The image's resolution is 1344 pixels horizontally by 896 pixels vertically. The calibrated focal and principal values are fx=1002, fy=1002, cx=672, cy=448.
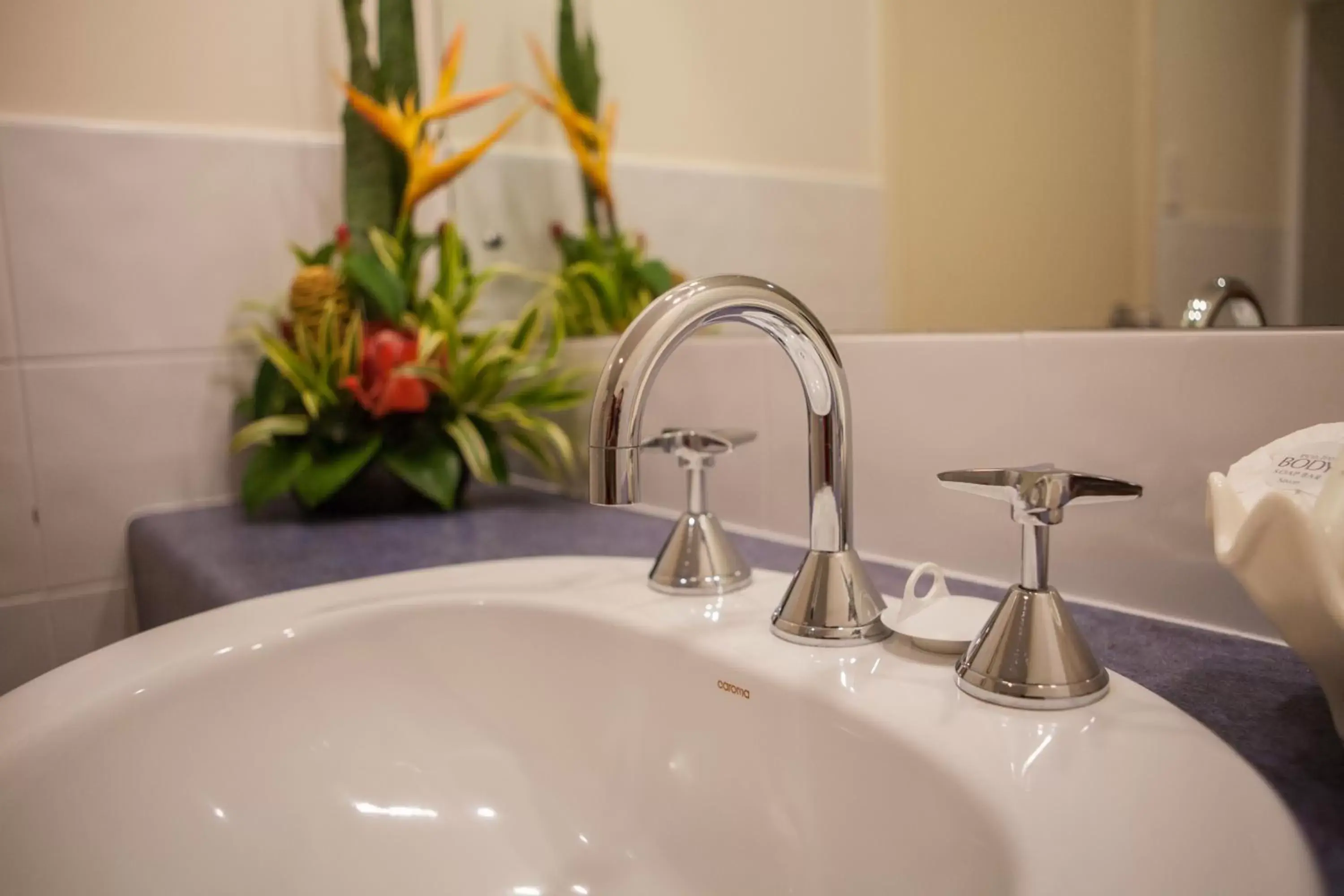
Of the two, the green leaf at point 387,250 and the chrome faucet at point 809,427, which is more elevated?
the green leaf at point 387,250

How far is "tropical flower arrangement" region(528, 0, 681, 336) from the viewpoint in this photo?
1149mm

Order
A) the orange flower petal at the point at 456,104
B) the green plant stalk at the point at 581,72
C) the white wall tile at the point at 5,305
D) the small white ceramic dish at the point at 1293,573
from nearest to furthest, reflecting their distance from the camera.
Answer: the small white ceramic dish at the point at 1293,573, the white wall tile at the point at 5,305, the orange flower petal at the point at 456,104, the green plant stalk at the point at 581,72

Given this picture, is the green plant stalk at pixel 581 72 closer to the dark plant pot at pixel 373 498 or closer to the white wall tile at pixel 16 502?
the dark plant pot at pixel 373 498

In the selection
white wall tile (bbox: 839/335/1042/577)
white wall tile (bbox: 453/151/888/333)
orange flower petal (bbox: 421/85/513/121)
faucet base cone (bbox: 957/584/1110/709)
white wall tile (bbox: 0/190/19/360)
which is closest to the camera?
faucet base cone (bbox: 957/584/1110/709)

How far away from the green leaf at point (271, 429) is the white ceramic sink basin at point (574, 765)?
35 cm

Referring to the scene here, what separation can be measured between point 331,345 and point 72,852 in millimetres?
628

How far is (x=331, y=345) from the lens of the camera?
1025 mm

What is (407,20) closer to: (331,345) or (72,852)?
(331,345)

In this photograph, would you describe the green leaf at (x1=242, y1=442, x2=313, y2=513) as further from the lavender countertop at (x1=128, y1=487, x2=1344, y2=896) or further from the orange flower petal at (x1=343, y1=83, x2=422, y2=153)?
the orange flower petal at (x1=343, y1=83, x2=422, y2=153)

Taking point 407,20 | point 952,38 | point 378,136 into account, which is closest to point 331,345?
point 378,136

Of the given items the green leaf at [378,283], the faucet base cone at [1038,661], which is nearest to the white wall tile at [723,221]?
the green leaf at [378,283]

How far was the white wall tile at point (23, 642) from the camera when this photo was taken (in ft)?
3.34

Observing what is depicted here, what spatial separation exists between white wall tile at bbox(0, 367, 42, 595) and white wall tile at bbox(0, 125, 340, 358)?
5 cm

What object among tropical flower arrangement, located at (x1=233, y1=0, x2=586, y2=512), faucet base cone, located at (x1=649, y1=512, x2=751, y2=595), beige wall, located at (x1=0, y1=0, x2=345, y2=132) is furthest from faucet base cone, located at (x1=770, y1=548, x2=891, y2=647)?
beige wall, located at (x1=0, y1=0, x2=345, y2=132)
